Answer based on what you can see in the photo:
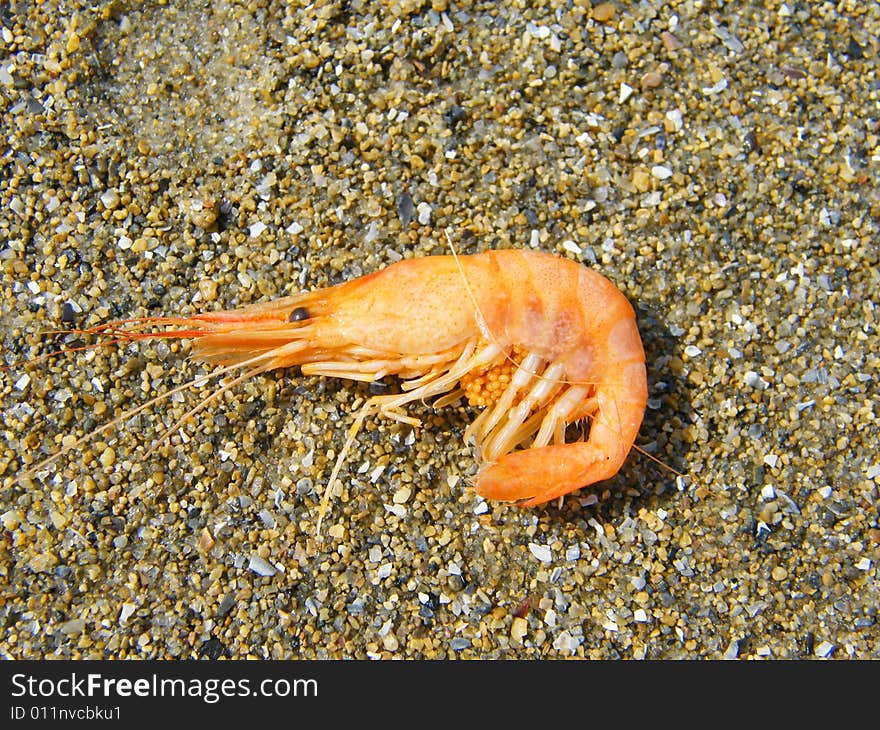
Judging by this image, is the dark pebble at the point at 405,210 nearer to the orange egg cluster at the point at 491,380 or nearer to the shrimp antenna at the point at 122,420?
the orange egg cluster at the point at 491,380

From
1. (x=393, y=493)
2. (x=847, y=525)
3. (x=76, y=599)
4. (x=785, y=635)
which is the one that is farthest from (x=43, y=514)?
(x=847, y=525)

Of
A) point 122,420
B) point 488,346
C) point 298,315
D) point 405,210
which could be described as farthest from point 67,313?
point 488,346

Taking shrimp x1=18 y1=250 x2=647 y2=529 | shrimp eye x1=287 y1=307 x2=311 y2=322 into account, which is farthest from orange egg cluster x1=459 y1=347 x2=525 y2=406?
shrimp eye x1=287 y1=307 x2=311 y2=322

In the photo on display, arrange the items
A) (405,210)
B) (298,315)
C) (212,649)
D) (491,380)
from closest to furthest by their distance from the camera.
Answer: (212,649), (298,315), (491,380), (405,210)

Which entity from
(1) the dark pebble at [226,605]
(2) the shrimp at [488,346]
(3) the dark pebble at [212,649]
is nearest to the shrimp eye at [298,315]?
(2) the shrimp at [488,346]

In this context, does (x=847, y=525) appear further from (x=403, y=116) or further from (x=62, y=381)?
(x=62, y=381)

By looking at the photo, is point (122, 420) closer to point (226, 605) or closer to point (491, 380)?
point (226, 605)

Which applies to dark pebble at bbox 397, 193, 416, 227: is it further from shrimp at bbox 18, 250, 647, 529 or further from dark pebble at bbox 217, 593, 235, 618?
dark pebble at bbox 217, 593, 235, 618
